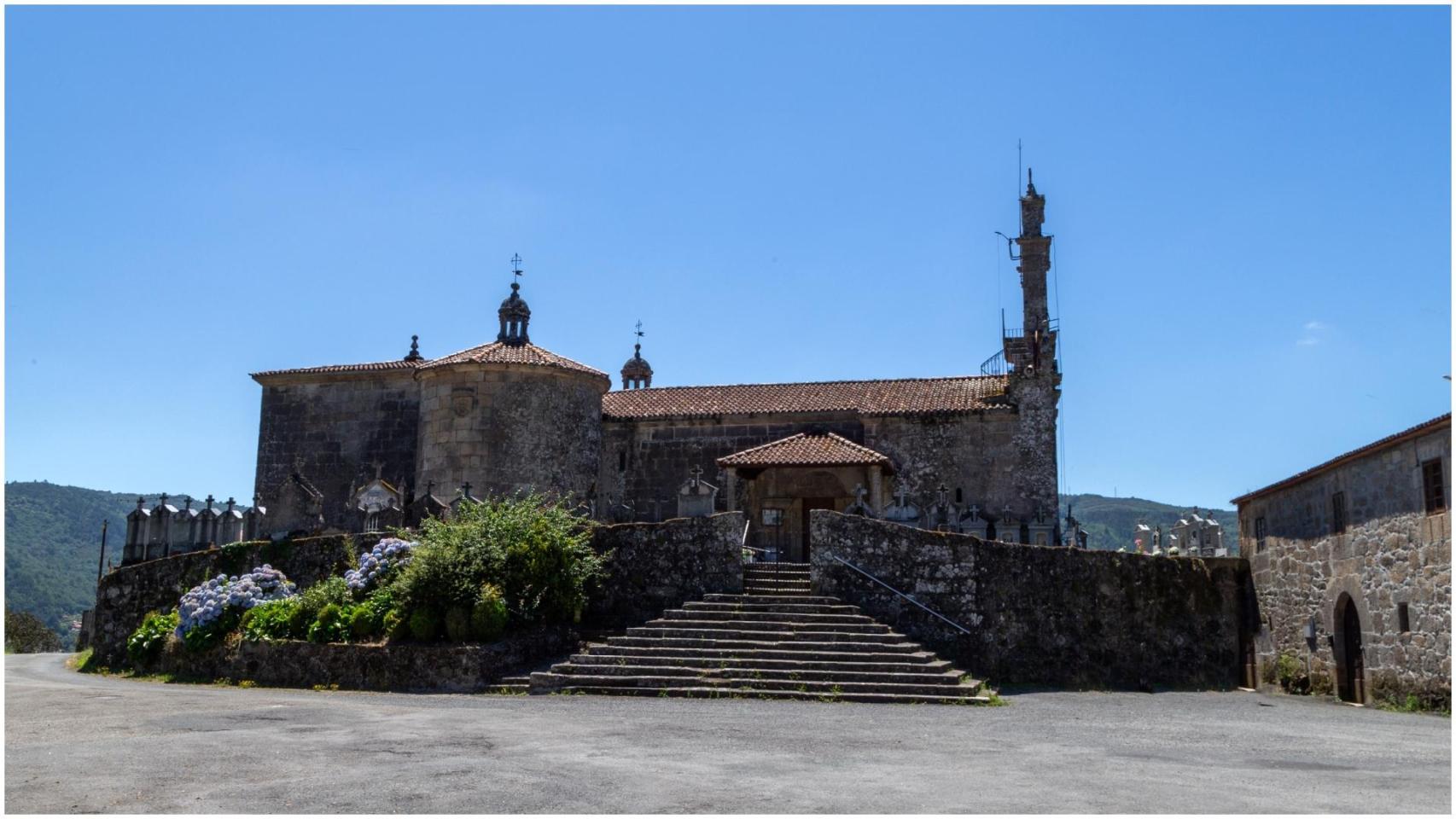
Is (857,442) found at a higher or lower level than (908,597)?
higher

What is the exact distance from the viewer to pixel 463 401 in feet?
92.4

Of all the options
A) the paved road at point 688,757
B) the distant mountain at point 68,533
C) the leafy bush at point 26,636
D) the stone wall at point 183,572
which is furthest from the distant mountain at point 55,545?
the paved road at point 688,757

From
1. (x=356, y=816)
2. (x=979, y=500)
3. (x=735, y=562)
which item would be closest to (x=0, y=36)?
(x=356, y=816)

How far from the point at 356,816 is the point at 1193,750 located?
7442mm

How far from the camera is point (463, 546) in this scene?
18.4 metres

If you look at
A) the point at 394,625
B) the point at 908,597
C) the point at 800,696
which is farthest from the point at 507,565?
the point at 908,597

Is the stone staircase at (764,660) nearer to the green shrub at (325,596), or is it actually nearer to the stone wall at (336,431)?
the green shrub at (325,596)

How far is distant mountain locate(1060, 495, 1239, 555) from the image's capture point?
3775 inches

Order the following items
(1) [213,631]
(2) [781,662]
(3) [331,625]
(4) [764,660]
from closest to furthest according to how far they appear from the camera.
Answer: (2) [781,662] → (4) [764,660] → (3) [331,625] → (1) [213,631]

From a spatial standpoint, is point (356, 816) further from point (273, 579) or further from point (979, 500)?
point (979, 500)

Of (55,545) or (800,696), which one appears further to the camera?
(55,545)

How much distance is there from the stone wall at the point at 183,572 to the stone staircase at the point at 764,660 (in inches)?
241

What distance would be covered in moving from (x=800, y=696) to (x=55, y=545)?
92.6 metres

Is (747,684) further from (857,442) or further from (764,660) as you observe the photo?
(857,442)
